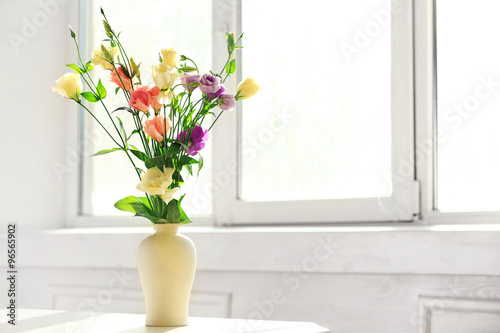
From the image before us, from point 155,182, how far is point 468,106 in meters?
0.85

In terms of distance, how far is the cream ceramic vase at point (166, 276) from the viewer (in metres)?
1.20

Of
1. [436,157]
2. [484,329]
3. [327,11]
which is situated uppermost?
[327,11]

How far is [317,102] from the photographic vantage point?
1789 millimetres

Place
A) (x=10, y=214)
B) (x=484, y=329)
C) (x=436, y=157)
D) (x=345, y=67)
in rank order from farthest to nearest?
(x=10, y=214) → (x=345, y=67) → (x=436, y=157) → (x=484, y=329)

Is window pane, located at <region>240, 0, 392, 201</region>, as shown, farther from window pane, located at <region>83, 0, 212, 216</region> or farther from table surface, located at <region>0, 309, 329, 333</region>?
table surface, located at <region>0, 309, 329, 333</region>

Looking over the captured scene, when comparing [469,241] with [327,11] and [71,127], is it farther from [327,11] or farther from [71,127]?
[71,127]

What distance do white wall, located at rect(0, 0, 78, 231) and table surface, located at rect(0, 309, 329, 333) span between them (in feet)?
2.45

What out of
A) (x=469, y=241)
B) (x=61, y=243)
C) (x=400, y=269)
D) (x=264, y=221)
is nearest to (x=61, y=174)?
(x=61, y=243)

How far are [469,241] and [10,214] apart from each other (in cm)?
136

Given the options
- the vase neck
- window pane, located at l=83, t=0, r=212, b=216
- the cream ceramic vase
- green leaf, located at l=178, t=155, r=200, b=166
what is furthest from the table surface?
window pane, located at l=83, t=0, r=212, b=216

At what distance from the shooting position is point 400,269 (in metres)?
1.45

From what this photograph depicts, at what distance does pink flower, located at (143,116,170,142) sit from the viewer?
1198 millimetres

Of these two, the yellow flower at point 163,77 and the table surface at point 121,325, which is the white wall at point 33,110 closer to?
the table surface at point 121,325

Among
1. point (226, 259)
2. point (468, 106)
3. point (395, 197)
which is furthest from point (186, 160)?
point (468, 106)
